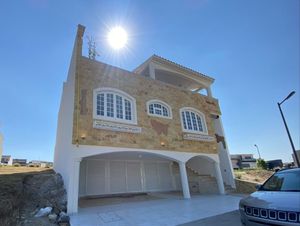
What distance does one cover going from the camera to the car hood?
341cm

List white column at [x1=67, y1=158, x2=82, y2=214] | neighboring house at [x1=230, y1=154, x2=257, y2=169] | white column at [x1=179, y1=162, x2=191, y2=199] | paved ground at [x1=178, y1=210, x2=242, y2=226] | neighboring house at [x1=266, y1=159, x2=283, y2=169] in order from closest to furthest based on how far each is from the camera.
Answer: paved ground at [x1=178, y1=210, x2=242, y2=226], white column at [x1=67, y1=158, x2=82, y2=214], white column at [x1=179, y1=162, x2=191, y2=199], neighboring house at [x1=266, y1=159, x2=283, y2=169], neighboring house at [x1=230, y1=154, x2=257, y2=169]

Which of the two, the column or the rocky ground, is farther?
the column

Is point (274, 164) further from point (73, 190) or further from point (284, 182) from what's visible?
point (73, 190)

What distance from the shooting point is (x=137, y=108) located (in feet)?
37.1

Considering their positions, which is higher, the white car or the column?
the column

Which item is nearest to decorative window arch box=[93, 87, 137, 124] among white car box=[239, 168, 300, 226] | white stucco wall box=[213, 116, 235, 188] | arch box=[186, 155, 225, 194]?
arch box=[186, 155, 225, 194]

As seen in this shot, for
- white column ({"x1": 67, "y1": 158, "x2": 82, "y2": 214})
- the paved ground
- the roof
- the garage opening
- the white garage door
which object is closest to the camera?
the paved ground

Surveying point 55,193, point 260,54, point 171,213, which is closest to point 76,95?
point 55,193

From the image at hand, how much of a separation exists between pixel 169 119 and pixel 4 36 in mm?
10457

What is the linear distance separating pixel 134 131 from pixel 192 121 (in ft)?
19.1

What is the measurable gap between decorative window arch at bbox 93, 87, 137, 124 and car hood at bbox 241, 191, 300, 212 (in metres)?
7.49

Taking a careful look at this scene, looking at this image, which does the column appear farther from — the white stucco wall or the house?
the white stucco wall

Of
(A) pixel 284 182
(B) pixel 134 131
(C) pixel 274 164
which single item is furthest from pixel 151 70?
(C) pixel 274 164

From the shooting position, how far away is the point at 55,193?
8.53 m
